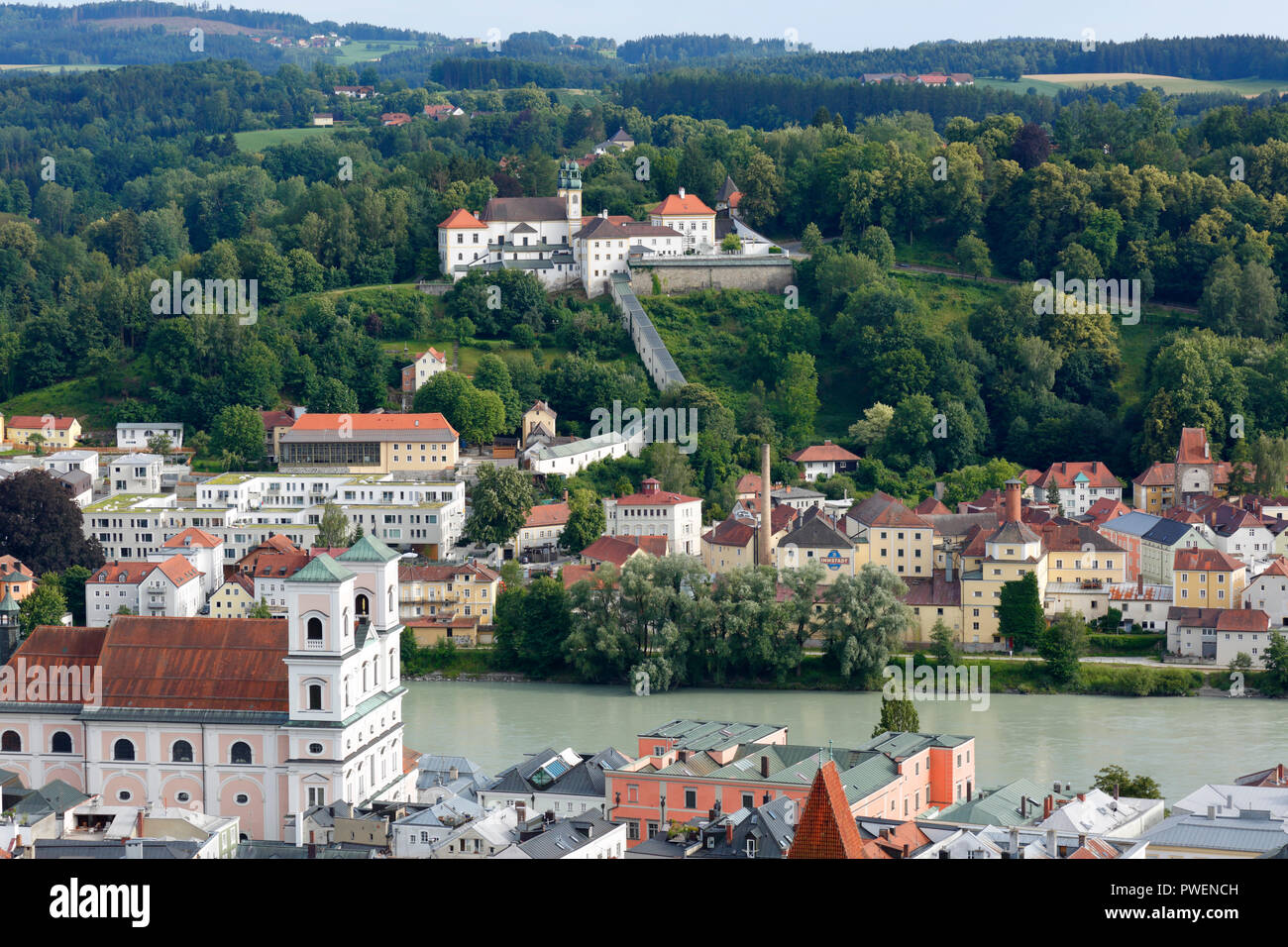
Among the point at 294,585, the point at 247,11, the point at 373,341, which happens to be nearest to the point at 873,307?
the point at 373,341

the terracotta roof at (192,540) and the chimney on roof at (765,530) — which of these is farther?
the terracotta roof at (192,540)

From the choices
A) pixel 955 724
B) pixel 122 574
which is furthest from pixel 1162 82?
pixel 955 724

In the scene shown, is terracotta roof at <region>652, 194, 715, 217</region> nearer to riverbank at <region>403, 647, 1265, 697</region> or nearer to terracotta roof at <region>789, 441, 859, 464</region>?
terracotta roof at <region>789, 441, 859, 464</region>

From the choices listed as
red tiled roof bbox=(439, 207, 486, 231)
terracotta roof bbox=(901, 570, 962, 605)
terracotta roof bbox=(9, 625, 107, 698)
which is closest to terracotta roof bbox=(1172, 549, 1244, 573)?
terracotta roof bbox=(901, 570, 962, 605)

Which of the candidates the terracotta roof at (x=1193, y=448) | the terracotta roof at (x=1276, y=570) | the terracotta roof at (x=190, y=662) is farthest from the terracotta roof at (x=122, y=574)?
the terracotta roof at (x=1193, y=448)

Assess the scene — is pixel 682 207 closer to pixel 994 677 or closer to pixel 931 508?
pixel 931 508

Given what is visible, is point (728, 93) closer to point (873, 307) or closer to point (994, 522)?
point (873, 307)

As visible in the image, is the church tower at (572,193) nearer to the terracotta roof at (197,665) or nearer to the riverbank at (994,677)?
the riverbank at (994,677)

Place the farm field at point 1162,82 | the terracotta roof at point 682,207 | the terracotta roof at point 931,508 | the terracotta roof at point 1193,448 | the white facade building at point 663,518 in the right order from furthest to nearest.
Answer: the farm field at point 1162,82, the terracotta roof at point 682,207, the terracotta roof at point 1193,448, the white facade building at point 663,518, the terracotta roof at point 931,508
